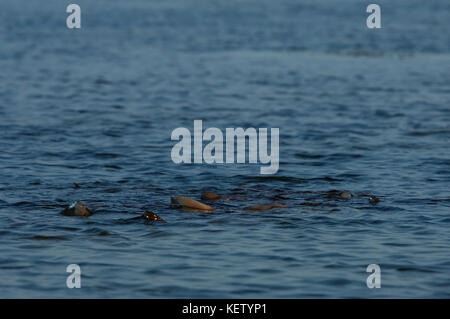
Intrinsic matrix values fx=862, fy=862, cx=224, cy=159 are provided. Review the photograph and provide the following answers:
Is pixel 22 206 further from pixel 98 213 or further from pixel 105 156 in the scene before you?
pixel 105 156

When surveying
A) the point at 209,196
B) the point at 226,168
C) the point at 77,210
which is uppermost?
the point at 226,168

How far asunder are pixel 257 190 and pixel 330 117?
28.9 feet

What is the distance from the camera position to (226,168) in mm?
17250

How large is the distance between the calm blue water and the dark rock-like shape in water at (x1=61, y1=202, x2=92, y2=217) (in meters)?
0.22

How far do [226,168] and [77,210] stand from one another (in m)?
4.80

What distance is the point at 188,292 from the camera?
1002cm

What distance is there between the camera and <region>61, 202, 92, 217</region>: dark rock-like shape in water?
13.1 metres

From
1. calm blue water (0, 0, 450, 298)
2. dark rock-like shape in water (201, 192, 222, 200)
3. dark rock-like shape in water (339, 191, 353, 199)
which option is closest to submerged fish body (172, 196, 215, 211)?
calm blue water (0, 0, 450, 298)

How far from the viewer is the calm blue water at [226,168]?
10781 millimetres

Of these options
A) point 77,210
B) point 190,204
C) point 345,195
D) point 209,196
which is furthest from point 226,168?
point 77,210

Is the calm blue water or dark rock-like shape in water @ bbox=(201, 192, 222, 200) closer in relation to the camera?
the calm blue water

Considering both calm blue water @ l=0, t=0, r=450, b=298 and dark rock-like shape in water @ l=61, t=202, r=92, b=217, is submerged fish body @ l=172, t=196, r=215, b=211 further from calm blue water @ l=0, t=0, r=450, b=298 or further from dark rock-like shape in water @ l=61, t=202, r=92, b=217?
dark rock-like shape in water @ l=61, t=202, r=92, b=217

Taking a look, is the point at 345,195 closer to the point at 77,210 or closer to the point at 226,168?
the point at 226,168

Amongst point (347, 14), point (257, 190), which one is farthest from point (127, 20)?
point (257, 190)
